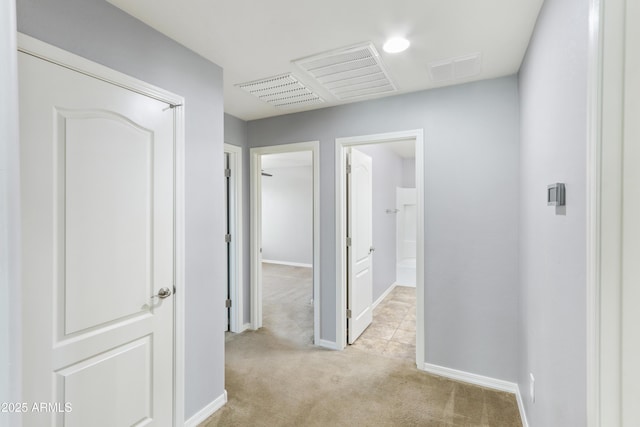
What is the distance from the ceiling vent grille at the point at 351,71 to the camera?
1.99 m

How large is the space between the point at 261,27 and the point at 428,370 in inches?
114

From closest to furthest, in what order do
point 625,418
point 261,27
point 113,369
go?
1. point 625,418
2. point 113,369
3. point 261,27

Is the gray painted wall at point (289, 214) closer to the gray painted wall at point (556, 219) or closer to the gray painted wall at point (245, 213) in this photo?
the gray painted wall at point (245, 213)

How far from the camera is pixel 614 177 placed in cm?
73

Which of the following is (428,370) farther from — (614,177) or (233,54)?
(233,54)

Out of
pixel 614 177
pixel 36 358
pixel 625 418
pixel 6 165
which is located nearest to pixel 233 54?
Result: pixel 6 165

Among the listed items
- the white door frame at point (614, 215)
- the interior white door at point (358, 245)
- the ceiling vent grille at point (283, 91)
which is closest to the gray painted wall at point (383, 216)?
the interior white door at point (358, 245)

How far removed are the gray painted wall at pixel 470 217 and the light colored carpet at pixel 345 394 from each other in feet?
0.99

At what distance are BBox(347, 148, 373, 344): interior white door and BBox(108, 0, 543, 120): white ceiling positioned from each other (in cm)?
126

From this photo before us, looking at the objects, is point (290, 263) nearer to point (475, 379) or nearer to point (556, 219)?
point (475, 379)

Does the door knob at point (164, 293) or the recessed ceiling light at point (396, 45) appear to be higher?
the recessed ceiling light at point (396, 45)

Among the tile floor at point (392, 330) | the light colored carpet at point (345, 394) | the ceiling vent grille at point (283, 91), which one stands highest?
the ceiling vent grille at point (283, 91)

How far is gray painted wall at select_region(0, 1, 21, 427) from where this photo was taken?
1.85ft

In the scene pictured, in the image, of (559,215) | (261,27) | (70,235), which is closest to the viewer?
(559,215)
